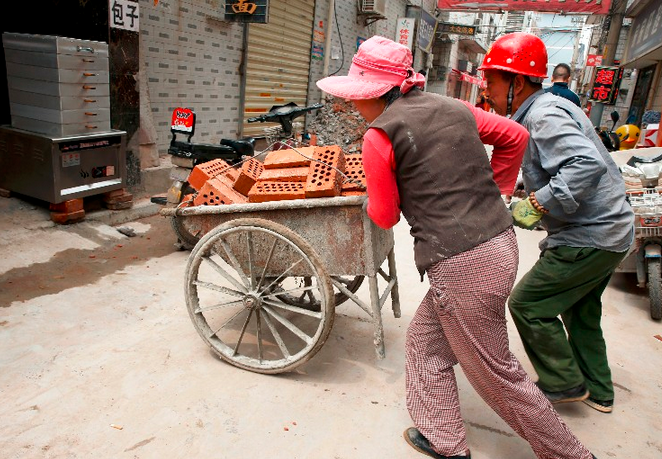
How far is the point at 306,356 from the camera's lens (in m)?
2.63

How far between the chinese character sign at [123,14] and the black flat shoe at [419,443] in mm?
4814

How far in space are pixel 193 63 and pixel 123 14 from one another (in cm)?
237

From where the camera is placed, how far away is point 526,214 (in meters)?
2.30

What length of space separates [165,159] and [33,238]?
2644 mm

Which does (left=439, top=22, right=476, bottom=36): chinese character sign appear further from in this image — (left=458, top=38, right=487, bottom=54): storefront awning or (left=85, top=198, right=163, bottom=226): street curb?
(left=85, top=198, right=163, bottom=226): street curb

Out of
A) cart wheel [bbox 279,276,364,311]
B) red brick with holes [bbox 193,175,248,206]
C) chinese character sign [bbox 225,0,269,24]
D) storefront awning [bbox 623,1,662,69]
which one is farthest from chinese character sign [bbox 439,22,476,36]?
red brick with holes [bbox 193,175,248,206]

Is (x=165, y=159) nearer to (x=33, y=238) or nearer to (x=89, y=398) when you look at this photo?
(x=33, y=238)

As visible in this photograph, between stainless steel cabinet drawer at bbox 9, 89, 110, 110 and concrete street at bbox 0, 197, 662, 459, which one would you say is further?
stainless steel cabinet drawer at bbox 9, 89, 110, 110

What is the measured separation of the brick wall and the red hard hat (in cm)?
536

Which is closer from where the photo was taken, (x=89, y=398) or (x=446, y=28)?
(x=89, y=398)

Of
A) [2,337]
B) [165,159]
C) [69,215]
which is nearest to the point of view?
[2,337]

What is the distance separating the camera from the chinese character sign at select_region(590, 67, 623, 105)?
46.9 ft

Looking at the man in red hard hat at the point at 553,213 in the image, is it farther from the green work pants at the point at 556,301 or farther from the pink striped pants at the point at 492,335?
the pink striped pants at the point at 492,335

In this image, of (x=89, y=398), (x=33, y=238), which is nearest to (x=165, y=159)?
(x=33, y=238)
